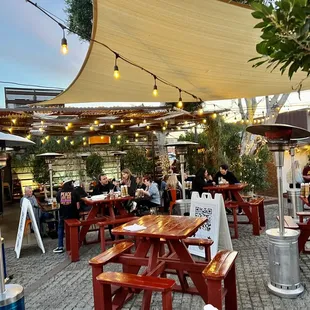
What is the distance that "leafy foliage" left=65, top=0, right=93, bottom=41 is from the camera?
8.12 meters

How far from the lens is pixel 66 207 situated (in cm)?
534

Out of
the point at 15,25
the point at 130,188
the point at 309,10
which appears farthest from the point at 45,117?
the point at 15,25

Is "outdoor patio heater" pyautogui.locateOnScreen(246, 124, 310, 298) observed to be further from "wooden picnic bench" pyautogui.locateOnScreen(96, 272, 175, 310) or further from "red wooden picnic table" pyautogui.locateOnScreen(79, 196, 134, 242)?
"red wooden picnic table" pyautogui.locateOnScreen(79, 196, 134, 242)

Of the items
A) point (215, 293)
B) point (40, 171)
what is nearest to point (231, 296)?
point (215, 293)

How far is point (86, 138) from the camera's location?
1284 cm

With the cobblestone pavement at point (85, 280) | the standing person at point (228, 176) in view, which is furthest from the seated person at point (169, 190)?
the cobblestone pavement at point (85, 280)

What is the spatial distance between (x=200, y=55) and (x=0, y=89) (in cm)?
930

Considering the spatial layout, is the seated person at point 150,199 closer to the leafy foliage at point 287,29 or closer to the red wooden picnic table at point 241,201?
the red wooden picnic table at point 241,201

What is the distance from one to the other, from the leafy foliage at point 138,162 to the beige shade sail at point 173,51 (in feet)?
19.1

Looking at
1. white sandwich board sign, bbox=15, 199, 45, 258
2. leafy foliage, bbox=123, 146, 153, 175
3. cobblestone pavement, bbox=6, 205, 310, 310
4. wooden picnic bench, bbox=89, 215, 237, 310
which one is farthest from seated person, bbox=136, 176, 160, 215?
leafy foliage, bbox=123, 146, 153, 175

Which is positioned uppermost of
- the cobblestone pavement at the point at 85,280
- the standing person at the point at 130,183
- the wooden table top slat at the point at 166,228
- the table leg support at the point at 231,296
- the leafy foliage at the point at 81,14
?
the leafy foliage at the point at 81,14

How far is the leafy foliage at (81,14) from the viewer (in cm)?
812

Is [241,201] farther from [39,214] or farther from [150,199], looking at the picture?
[39,214]

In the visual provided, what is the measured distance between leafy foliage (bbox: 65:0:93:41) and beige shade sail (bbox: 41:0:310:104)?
10.6ft
